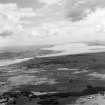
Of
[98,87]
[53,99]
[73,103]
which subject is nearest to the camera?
[73,103]

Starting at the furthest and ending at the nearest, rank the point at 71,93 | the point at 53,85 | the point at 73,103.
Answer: the point at 53,85 < the point at 71,93 < the point at 73,103

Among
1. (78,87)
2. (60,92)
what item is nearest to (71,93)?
(60,92)

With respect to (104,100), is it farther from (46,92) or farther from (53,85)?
(53,85)

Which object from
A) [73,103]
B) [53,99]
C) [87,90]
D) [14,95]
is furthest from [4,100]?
[87,90]

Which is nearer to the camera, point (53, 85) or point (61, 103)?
point (61, 103)

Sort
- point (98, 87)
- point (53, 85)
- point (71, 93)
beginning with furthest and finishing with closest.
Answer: point (53, 85), point (98, 87), point (71, 93)

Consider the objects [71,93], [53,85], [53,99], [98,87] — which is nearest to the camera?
[53,99]

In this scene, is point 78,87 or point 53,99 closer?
point 53,99

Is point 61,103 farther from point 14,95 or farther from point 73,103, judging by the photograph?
point 14,95
